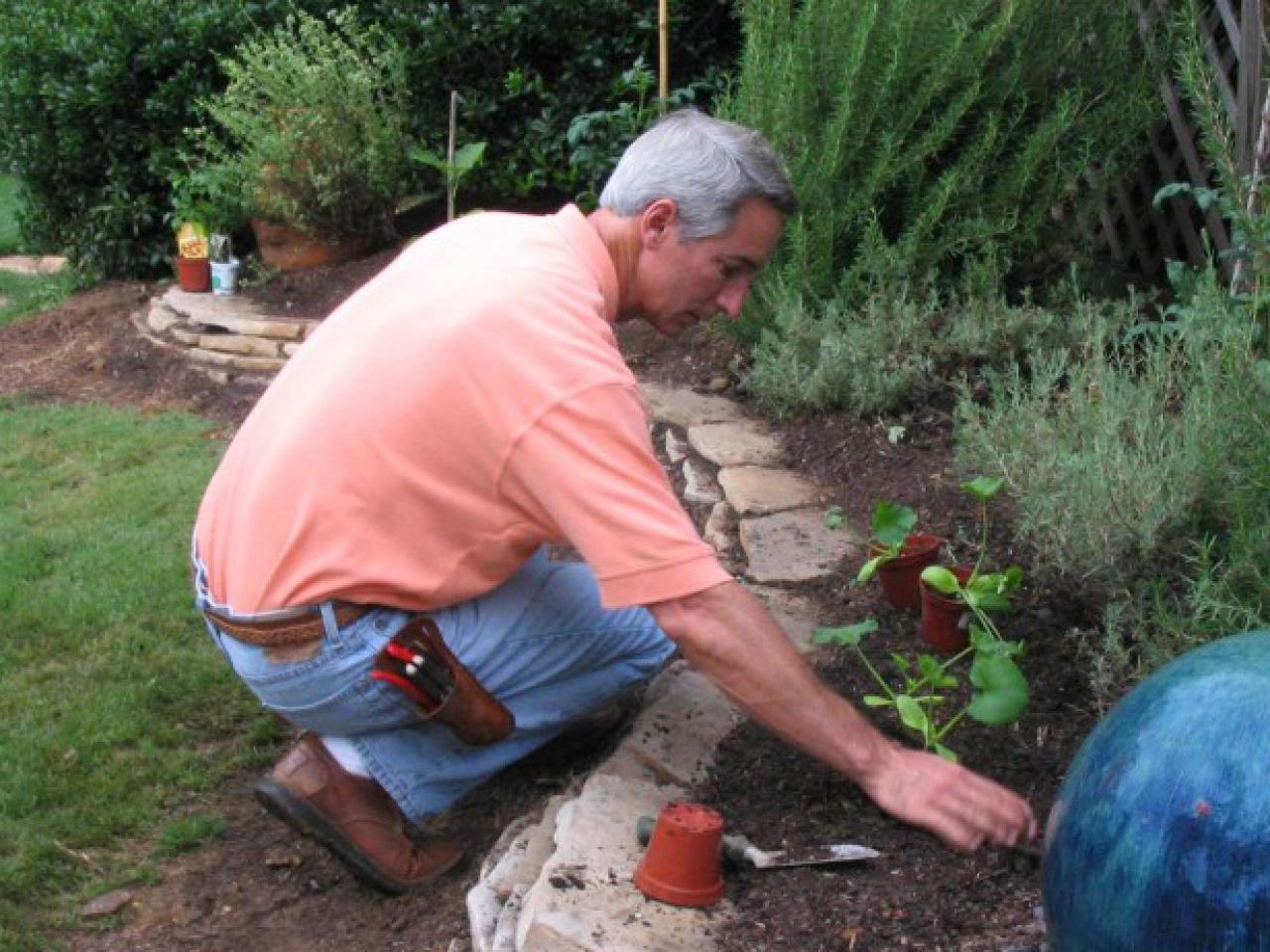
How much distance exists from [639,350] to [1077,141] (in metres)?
1.80

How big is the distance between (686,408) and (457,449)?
2.58 meters

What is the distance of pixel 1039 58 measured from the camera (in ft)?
16.4

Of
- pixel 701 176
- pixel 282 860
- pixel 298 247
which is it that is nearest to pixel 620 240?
pixel 701 176

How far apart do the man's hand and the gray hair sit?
1033 mm

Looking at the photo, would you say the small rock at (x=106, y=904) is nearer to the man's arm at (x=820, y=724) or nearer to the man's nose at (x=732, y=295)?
the man's arm at (x=820, y=724)

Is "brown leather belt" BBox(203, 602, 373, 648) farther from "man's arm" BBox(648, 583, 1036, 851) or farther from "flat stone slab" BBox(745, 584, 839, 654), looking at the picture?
"flat stone slab" BBox(745, 584, 839, 654)

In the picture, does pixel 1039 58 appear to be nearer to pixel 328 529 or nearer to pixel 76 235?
pixel 328 529

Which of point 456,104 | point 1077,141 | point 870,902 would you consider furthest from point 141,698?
point 456,104

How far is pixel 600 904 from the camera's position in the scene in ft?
7.99

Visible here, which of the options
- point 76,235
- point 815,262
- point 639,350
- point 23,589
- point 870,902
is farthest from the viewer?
point 76,235

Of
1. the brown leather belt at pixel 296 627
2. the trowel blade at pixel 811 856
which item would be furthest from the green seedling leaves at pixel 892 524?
the brown leather belt at pixel 296 627

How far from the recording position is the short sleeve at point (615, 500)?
2.36m

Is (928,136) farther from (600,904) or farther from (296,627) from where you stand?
(600,904)

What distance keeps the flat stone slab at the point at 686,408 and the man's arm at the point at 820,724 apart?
8.42ft
